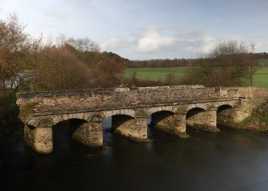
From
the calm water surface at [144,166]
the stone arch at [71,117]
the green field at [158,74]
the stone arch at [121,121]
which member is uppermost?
the green field at [158,74]

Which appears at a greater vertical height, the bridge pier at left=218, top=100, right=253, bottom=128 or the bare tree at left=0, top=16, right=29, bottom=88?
the bare tree at left=0, top=16, right=29, bottom=88

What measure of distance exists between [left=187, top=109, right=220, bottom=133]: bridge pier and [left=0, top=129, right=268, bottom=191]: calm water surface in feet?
8.27

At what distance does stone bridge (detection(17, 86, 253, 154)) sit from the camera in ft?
59.7

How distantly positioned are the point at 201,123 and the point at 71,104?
1164 cm

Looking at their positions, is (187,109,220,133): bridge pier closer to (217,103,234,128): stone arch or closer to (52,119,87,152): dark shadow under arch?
(217,103,234,128): stone arch

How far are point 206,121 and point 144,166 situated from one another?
383 inches

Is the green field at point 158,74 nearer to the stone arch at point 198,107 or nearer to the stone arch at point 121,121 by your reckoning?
the stone arch at point 198,107

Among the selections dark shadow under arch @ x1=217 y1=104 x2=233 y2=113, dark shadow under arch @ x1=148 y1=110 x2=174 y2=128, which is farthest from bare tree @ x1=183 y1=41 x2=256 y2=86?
dark shadow under arch @ x1=148 y1=110 x2=174 y2=128

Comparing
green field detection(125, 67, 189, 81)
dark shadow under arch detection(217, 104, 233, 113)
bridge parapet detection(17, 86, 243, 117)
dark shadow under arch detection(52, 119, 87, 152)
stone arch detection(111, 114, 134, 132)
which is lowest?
dark shadow under arch detection(52, 119, 87, 152)

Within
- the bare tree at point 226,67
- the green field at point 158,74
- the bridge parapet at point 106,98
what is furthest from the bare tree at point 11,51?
the green field at point 158,74

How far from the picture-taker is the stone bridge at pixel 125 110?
18188 mm

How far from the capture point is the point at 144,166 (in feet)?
57.7

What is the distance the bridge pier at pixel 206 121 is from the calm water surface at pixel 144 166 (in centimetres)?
252

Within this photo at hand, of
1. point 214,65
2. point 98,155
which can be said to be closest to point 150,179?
point 98,155
